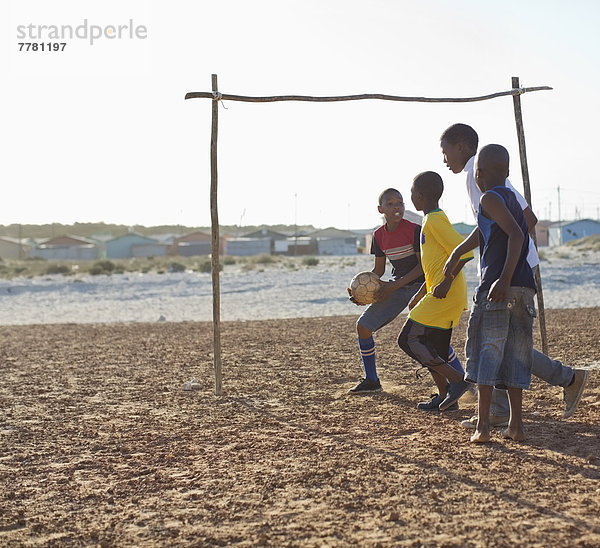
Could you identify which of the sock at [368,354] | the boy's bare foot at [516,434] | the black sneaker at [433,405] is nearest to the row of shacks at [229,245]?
the sock at [368,354]

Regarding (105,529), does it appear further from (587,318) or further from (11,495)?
(587,318)

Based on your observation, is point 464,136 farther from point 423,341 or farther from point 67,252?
point 67,252

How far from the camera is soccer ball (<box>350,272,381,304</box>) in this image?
6.75m

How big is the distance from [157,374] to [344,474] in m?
5.22

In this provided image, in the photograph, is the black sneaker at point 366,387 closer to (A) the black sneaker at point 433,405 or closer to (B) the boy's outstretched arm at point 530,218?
(A) the black sneaker at point 433,405

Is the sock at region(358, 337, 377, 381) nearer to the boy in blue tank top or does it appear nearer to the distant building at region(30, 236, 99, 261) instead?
the boy in blue tank top

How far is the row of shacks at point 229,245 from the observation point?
267 ft

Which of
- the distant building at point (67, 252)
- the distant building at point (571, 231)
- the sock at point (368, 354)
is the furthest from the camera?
the distant building at point (571, 231)

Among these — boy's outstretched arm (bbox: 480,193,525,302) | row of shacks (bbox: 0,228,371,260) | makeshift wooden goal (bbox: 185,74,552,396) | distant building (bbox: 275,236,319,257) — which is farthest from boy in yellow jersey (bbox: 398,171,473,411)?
distant building (bbox: 275,236,319,257)

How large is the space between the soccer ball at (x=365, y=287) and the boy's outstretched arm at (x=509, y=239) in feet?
6.53

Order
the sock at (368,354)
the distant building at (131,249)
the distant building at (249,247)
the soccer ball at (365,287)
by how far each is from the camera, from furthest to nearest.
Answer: the distant building at (131,249) < the distant building at (249,247) < the sock at (368,354) < the soccer ball at (365,287)

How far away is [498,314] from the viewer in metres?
4.91

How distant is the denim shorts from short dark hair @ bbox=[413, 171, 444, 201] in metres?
1.28

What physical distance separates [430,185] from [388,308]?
4.32ft
